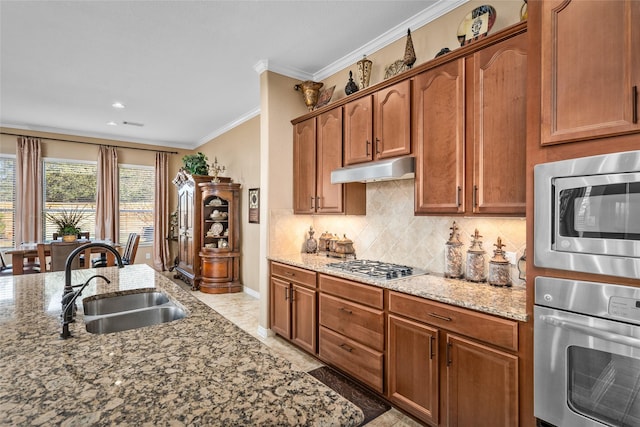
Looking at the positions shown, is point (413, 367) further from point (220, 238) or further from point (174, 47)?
point (220, 238)

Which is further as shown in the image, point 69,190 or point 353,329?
point 69,190

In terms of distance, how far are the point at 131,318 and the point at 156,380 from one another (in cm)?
95

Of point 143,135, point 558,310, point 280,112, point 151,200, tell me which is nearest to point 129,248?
point 151,200

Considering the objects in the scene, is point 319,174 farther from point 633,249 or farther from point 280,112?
point 633,249

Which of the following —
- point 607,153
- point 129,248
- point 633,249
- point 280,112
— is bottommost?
point 129,248

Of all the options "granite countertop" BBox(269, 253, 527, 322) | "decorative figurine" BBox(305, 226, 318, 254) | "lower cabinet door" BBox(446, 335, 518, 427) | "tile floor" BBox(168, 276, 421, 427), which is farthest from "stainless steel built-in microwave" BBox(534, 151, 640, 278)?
"decorative figurine" BBox(305, 226, 318, 254)

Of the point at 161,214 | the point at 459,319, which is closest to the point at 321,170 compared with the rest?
the point at 459,319

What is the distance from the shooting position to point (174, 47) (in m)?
3.16

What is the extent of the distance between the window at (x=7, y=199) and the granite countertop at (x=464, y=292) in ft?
20.4

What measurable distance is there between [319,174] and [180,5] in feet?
5.85

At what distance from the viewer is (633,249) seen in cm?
121

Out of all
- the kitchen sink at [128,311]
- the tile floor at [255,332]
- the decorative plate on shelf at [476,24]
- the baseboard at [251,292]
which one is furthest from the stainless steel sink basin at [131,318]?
the baseboard at [251,292]

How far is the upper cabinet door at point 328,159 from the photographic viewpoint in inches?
120

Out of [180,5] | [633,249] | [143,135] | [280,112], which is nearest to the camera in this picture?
[633,249]
